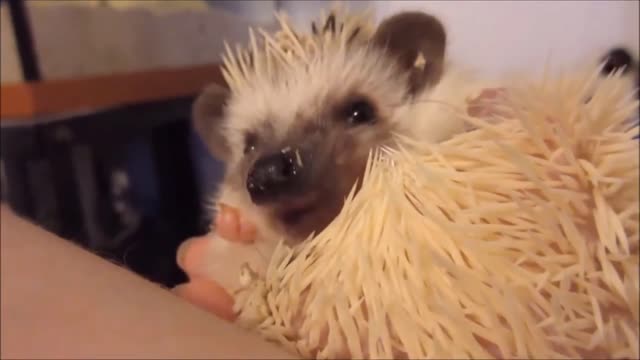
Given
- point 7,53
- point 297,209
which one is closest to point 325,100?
point 297,209

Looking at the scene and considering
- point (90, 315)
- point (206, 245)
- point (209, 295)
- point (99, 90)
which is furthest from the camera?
point (99, 90)

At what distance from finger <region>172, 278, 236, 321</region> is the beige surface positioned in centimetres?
10

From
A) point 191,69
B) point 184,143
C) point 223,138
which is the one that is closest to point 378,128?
point 223,138

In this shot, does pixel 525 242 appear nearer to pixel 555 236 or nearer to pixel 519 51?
pixel 555 236

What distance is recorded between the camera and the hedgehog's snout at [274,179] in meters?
0.71

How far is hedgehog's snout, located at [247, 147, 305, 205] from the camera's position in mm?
707

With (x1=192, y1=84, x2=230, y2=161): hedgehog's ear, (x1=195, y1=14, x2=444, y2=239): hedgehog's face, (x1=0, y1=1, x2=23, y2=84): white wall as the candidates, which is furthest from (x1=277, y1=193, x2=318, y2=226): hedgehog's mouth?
(x1=0, y1=1, x2=23, y2=84): white wall

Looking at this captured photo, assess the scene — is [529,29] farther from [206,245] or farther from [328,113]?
[206,245]

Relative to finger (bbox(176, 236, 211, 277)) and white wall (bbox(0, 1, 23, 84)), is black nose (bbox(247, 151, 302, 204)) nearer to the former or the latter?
finger (bbox(176, 236, 211, 277))

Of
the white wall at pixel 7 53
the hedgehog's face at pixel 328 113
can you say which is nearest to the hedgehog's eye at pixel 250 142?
the hedgehog's face at pixel 328 113

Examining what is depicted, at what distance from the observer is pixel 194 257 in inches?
30.7

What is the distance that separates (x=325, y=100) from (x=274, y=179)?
6.3 inches

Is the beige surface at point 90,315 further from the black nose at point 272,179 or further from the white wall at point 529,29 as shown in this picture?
the white wall at point 529,29

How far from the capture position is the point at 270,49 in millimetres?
864
